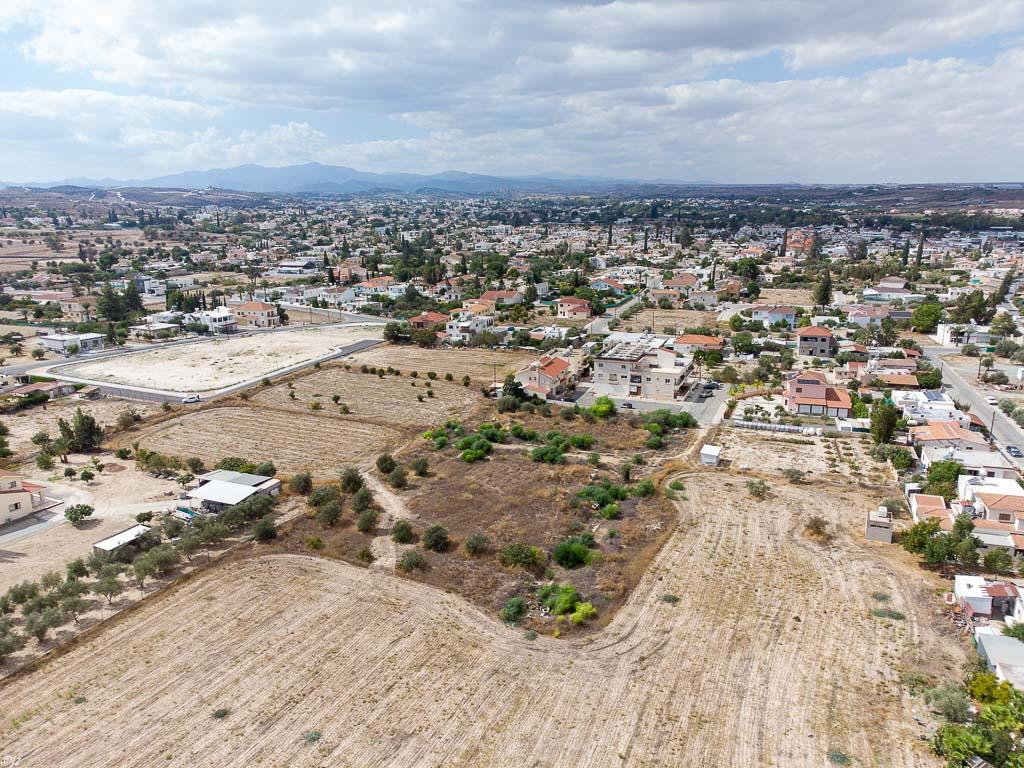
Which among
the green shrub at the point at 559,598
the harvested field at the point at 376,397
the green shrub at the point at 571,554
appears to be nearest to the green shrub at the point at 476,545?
the green shrub at the point at 571,554

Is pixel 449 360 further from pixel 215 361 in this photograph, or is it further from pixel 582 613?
pixel 582 613

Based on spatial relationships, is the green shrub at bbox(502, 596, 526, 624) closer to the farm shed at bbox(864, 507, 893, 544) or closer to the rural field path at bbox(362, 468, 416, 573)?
the rural field path at bbox(362, 468, 416, 573)

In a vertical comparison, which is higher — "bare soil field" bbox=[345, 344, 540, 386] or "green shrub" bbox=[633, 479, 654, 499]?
"green shrub" bbox=[633, 479, 654, 499]

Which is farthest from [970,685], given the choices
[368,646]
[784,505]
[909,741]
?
[368,646]

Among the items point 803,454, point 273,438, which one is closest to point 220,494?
point 273,438

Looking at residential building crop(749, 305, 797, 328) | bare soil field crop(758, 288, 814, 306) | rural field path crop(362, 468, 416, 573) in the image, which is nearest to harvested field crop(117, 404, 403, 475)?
rural field path crop(362, 468, 416, 573)

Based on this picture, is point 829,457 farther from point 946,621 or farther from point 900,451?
point 946,621
